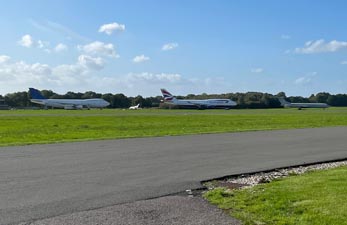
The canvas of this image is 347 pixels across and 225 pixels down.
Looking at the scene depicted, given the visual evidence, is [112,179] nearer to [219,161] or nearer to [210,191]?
[210,191]

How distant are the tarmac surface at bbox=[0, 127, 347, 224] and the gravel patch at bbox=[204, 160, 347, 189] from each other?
404mm

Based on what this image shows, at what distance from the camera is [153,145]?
17906mm

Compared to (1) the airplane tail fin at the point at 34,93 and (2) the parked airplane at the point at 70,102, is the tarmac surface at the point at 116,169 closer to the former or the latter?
(2) the parked airplane at the point at 70,102

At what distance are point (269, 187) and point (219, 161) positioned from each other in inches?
173

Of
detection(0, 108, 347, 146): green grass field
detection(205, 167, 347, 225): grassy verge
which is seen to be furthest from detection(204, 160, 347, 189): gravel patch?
detection(0, 108, 347, 146): green grass field

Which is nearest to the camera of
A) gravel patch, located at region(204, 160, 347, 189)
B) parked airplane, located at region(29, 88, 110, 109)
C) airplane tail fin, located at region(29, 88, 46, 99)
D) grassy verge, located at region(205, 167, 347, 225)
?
grassy verge, located at region(205, 167, 347, 225)

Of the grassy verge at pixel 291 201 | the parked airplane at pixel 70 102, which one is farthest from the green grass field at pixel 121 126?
the parked airplane at pixel 70 102

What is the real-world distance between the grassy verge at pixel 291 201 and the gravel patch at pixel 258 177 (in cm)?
51

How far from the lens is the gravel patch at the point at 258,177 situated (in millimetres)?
9547

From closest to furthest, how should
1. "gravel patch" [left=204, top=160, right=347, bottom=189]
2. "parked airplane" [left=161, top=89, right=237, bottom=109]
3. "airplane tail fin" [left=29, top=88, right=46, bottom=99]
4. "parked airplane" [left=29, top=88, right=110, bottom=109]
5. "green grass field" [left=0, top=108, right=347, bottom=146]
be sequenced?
"gravel patch" [left=204, top=160, right=347, bottom=189], "green grass field" [left=0, top=108, right=347, bottom=146], "parked airplane" [left=161, top=89, right=237, bottom=109], "parked airplane" [left=29, top=88, right=110, bottom=109], "airplane tail fin" [left=29, top=88, right=46, bottom=99]

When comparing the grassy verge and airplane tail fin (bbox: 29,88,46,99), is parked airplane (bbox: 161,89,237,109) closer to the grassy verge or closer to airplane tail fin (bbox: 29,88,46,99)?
airplane tail fin (bbox: 29,88,46,99)

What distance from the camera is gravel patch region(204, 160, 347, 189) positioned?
31.3 ft

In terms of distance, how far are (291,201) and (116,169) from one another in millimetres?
5103

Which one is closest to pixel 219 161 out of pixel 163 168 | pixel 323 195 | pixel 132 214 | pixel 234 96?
pixel 163 168
